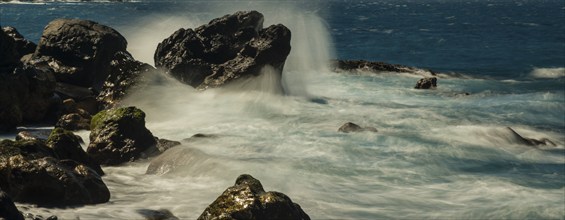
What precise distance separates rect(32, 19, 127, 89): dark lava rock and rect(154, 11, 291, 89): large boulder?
2.80m

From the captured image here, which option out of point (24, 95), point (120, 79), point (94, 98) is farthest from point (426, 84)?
point (24, 95)

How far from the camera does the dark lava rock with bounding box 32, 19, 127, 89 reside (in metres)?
32.5

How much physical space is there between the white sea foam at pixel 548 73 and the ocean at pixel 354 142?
7 centimetres

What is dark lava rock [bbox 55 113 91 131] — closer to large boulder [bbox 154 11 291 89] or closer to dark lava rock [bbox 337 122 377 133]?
large boulder [bbox 154 11 291 89]

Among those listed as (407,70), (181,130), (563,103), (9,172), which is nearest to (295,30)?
(407,70)

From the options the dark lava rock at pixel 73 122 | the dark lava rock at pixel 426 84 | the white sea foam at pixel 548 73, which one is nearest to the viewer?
the dark lava rock at pixel 73 122

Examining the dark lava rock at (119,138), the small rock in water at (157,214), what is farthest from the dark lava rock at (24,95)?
the small rock in water at (157,214)

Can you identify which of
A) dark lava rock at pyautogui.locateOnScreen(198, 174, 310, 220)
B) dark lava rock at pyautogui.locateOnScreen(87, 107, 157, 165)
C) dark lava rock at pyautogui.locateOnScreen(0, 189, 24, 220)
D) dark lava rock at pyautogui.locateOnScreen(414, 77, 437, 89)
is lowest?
dark lava rock at pyautogui.locateOnScreen(414, 77, 437, 89)

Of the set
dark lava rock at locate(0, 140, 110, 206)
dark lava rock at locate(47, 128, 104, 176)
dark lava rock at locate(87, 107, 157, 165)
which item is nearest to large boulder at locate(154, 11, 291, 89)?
dark lava rock at locate(87, 107, 157, 165)

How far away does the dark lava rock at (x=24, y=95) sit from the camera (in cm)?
2498

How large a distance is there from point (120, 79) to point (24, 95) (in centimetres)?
488

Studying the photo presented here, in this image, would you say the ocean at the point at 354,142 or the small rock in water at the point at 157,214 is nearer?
the small rock in water at the point at 157,214

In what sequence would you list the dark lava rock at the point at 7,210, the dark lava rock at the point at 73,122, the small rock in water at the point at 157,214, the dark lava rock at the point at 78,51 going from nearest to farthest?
1. the dark lava rock at the point at 7,210
2. the small rock in water at the point at 157,214
3. the dark lava rock at the point at 73,122
4. the dark lava rock at the point at 78,51

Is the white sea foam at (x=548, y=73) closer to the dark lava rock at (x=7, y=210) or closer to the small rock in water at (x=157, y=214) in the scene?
the small rock in water at (x=157, y=214)
